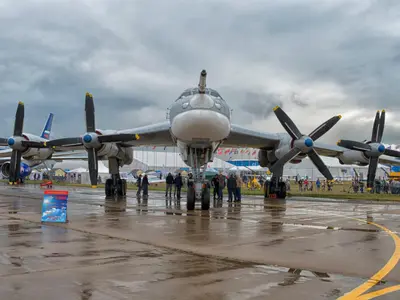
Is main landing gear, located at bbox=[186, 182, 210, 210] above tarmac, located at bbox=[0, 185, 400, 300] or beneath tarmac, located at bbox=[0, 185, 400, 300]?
above

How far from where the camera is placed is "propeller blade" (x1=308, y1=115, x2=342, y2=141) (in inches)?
766

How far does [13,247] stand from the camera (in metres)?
6.86

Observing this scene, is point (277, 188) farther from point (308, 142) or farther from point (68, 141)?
point (68, 141)

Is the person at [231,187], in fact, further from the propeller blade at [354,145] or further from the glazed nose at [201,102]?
the glazed nose at [201,102]

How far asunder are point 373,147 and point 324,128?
4266 mm

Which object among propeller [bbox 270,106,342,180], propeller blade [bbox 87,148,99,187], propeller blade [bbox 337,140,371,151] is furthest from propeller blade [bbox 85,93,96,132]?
propeller blade [bbox 337,140,371,151]

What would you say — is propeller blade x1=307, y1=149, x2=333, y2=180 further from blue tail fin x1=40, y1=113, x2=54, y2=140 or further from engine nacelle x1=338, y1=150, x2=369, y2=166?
blue tail fin x1=40, y1=113, x2=54, y2=140

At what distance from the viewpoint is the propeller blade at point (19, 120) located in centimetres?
2242

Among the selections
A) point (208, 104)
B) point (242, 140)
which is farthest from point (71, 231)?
point (242, 140)

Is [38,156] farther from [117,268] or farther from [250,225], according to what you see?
[117,268]

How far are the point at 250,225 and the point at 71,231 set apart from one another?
4.29m

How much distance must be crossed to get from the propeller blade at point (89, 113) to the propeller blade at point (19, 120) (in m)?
4.91

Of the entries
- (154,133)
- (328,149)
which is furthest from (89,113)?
(328,149)

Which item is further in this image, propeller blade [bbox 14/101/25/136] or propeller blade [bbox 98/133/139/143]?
propeller blade [bbox 14/101/25/136]
